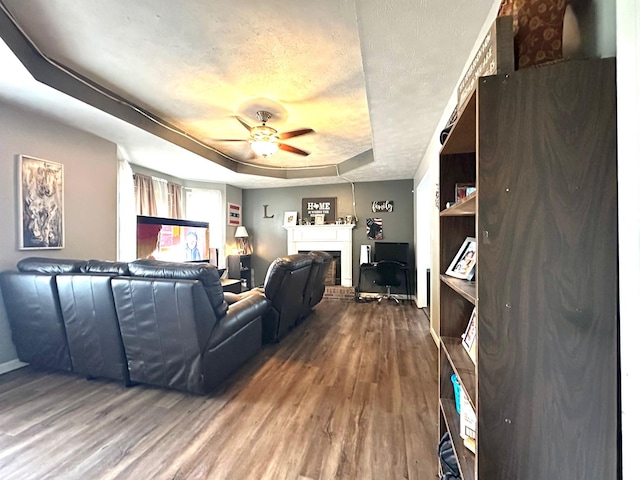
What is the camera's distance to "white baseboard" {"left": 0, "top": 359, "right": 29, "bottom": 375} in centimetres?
243

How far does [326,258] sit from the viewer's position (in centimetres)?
405

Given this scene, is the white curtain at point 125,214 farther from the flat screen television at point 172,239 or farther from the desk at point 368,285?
the desk at point 368,285

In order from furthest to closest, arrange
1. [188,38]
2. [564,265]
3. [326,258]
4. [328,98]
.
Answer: [326,258]
[328,98]
[188,38]
[564,265]

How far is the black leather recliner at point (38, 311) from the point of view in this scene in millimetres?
2245

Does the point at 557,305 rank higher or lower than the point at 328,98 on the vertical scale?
lower

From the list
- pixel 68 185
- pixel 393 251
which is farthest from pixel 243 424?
pixel 393 251

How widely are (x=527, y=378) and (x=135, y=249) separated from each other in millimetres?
4645

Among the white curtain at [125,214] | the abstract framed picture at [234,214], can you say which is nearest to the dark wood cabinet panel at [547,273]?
the white curtain at [125,214]

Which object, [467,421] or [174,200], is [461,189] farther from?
[174,200]

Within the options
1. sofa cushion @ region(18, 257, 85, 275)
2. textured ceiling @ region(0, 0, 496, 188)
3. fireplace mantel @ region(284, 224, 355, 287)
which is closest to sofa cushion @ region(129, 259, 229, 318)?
sofa cushion @ region(18, 257, 85, 275)

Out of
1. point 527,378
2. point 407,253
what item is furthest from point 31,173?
point 407,253

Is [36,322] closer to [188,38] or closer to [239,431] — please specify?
[239,431]

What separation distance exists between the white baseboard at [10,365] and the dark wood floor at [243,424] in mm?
84

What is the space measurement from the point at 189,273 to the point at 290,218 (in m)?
4.26
